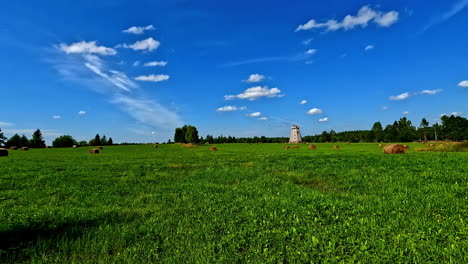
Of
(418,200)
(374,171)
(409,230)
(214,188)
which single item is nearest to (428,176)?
(374,171)

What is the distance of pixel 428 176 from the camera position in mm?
12859

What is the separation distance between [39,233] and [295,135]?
193618 mm

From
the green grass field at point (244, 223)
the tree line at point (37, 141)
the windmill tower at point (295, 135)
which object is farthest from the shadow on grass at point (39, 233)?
the windmill tower at point (295, 135)

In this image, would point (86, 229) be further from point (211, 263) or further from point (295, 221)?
point (295, 221)

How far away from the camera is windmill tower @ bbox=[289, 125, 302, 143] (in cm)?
19260

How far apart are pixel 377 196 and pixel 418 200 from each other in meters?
1.33

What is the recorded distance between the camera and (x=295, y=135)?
634 feet

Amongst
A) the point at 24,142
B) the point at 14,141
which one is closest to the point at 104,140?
the point at 24,142

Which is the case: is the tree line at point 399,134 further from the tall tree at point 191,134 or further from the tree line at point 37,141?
the tree line at point 37,141

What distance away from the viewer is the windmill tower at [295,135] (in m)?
193

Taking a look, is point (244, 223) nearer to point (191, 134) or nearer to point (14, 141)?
point (14, 141)

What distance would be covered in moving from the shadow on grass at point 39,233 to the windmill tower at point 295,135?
190 meters

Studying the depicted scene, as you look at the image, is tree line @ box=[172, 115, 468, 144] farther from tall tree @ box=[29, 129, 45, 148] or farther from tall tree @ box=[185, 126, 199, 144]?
tall tree @ box=[29, 129, 45, 148]

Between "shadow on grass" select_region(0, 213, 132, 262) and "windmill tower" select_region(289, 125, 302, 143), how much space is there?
190469mm
